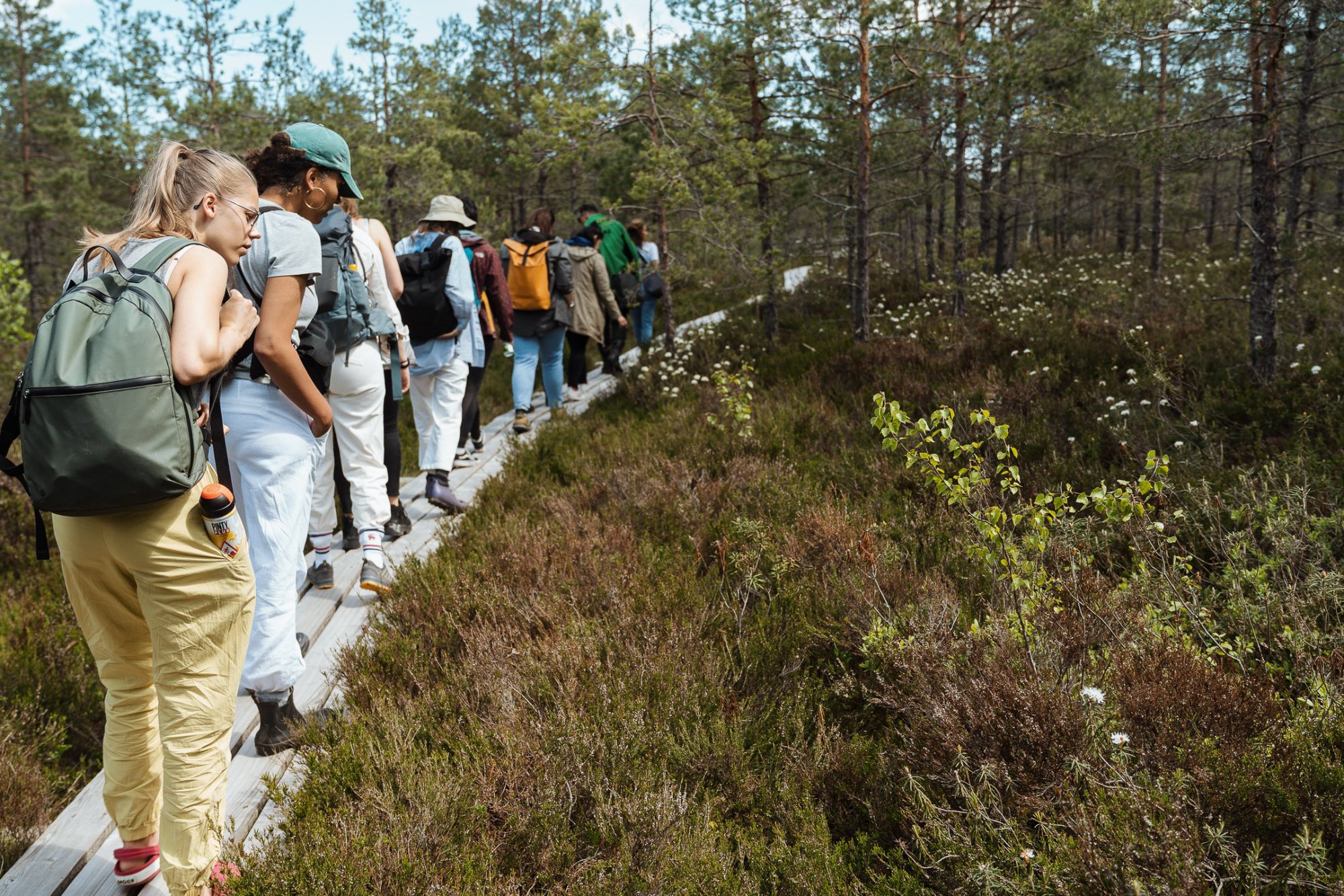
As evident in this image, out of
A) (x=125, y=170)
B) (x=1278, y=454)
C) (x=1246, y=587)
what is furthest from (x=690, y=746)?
(x=125, y=170)

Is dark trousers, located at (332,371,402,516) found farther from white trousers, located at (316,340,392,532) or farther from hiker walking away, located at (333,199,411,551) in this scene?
white trousers, located at (316,340,392,532)

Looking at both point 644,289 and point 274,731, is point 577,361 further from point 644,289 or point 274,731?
point 274,731

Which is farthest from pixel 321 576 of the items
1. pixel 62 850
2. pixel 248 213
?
pixel 248 213

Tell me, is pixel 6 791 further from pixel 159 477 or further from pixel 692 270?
pixel 692 270

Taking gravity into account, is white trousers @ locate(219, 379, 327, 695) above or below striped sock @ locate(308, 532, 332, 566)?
above

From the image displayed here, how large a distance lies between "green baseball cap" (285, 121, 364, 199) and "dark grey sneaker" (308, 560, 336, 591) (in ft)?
7.33

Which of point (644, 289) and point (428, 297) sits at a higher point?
point (644, 289)

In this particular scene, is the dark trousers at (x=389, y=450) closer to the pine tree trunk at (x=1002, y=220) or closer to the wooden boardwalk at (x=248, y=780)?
the wooden boardwalk at (x=248, y=780)

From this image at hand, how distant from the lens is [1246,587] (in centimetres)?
324

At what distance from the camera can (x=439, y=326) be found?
529cm

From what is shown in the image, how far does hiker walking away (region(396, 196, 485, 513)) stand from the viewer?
528 cm

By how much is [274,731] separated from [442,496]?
2.65 m

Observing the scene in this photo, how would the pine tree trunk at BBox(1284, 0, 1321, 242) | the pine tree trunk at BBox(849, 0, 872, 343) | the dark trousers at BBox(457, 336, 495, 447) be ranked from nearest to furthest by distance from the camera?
the pine tree trunk at BBox(1284, 0, 1321, 242) → the dark trousers at BBox(457, 336, 495, 447) → the pine tree trunk at BBox(849, 0, 872, 343)

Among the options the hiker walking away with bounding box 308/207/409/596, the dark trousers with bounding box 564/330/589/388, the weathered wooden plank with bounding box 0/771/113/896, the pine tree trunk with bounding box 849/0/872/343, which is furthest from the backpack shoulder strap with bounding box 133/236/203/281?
the pine tree trunk with bounding box 849/0/872/343
